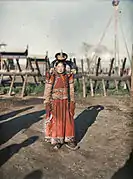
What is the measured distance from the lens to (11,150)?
178 inches

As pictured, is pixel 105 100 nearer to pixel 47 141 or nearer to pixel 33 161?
pixel 47 141

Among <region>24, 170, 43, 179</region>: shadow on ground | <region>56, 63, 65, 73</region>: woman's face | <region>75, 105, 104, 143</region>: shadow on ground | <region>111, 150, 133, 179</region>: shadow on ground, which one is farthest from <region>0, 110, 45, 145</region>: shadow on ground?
<region>111, 150, 133, 179</region>: shadow on ground

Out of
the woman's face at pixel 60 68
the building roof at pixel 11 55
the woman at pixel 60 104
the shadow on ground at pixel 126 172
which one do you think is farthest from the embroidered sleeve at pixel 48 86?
the building roof at pixel 11 55

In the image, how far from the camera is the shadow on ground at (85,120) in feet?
18.3

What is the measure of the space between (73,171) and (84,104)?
16.5 ft

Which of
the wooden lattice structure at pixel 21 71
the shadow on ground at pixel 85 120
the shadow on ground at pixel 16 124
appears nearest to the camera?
the shadow on ground at pixel 16 124

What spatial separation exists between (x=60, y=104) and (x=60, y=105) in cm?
2

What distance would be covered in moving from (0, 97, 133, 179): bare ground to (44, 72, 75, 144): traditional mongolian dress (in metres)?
0.23

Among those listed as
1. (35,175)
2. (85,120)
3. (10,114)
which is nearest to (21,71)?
(10,114)

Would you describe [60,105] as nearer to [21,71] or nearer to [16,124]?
[16,124]

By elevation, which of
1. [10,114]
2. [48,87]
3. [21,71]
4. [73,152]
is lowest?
[73,152]

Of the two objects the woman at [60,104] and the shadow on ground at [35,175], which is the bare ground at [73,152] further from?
the woman at [60,104]

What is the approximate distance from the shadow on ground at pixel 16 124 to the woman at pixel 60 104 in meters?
0.95

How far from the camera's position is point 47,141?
15.8ft
